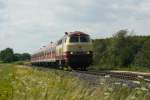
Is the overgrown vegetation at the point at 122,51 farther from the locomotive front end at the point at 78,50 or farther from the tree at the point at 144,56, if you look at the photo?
the locomotive front end at the point at 78,50

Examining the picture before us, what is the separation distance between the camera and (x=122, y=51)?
6650 cm

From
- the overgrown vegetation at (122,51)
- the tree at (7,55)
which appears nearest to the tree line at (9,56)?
the tree at (7,55)

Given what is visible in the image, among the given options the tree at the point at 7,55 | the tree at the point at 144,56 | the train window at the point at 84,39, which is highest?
the tree at the point at 7,55

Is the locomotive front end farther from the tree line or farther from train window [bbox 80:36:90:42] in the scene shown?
the tree line

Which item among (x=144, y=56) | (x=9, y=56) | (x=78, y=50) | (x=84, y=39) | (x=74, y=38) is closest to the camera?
(x=78, y=50)

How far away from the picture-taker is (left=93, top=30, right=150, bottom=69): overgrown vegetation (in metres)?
59.4

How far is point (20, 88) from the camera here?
34.4ft

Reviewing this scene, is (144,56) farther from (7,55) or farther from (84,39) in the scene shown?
(7,55)

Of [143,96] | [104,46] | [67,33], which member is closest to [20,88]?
[143,96]

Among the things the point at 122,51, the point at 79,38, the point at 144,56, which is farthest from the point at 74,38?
the point at 122,51

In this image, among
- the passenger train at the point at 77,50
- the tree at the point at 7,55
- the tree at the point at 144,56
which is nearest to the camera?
the passenger train at the point at 77,50

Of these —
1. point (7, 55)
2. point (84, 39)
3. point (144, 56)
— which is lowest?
point (144, 56)

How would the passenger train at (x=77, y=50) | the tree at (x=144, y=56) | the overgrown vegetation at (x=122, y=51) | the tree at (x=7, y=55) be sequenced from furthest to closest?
the tree at (x=7, y=55), the overgrown vegetation at (x=122, y=51), the tree at (x=144, y=56), the passenger train at (x=77, y=50)

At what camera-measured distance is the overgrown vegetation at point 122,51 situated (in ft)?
195
